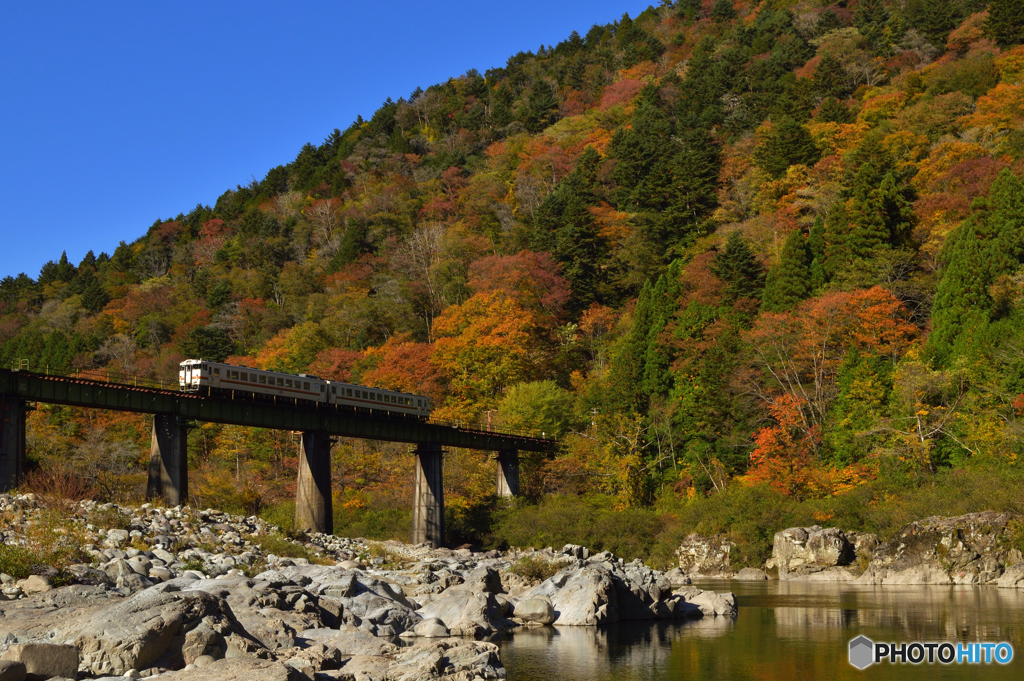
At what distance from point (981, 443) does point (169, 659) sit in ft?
134

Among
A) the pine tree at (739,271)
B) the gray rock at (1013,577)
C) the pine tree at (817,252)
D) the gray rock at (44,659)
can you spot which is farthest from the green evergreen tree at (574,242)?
the gray rock at (44,659)

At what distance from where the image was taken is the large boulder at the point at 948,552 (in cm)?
3844

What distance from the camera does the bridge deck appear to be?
132 ft

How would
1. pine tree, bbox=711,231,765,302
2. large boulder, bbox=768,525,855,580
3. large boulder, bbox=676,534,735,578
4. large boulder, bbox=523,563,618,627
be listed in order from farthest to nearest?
pine tree, bbox=711,231,765,302, large boulder, bbox=676,534,735,578, large boulder, bbox=768,525,855,580, large boulder, bbox=523,563,618,627

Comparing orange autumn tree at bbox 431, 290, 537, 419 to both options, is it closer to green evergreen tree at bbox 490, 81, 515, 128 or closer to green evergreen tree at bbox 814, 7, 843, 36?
green evergreen tree at bbox 814, 7, 843, 36

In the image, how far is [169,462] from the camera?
42.3 m

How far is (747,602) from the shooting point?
3456 cm

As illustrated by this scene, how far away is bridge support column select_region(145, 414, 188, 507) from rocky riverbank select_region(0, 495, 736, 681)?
4444mm

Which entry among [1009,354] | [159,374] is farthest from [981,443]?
[159,374]

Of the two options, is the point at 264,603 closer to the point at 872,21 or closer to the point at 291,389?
the point at 291,389

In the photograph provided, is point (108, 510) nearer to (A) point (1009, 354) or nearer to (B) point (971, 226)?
(A) point (1009, 354)

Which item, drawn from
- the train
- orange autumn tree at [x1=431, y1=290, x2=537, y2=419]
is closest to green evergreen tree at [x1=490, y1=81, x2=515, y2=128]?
orange autumn tree at [x1=431, y1=290, x2=537, y2=419]

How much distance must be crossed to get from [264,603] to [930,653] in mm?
15022

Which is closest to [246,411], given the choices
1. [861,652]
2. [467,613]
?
[467,613]
